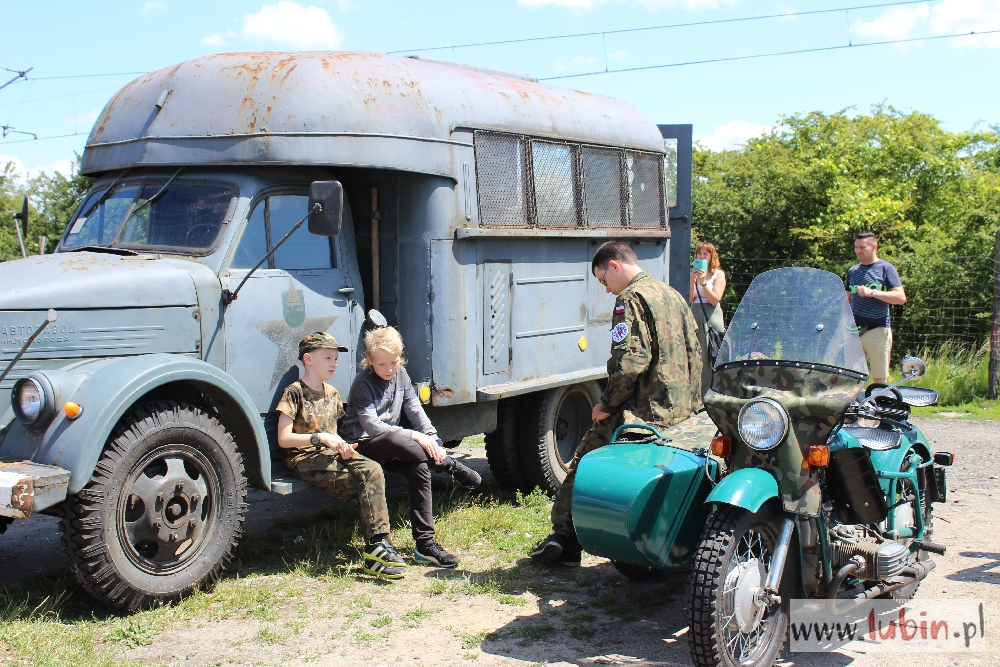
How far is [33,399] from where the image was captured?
468cm

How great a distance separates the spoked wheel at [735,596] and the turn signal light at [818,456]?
0.95 feet

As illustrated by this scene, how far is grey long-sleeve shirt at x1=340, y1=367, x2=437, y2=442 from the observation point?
582cm

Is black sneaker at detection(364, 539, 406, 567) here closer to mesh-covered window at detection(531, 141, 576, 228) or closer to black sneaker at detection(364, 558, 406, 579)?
black sneaker at detection(364, 558, 406, 579)

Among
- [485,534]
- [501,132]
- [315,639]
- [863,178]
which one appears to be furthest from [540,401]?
[863,178]

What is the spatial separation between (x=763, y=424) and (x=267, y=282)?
9.90 feet

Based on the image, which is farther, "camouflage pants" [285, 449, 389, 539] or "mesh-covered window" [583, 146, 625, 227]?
"mesh-covered window" [583, 146, 625, 227]

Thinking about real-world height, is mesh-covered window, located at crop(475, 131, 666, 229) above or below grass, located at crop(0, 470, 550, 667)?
above

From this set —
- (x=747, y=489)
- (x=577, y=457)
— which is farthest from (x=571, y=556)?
(x=747, y=489)

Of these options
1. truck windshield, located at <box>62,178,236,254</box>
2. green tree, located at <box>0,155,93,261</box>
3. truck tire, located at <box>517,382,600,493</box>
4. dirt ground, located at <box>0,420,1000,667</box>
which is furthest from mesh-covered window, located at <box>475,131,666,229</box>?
green tree, located at <box>0,155,93,261</box>

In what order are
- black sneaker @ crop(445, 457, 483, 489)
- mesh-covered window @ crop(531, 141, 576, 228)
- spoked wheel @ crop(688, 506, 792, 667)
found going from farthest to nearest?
mesh-covered window @ crop(531, 141, 576, 228) → black sneaker @ crop(445, 457, 483, 489) → spoked wheel @ crop(688, 506, 792, 667)

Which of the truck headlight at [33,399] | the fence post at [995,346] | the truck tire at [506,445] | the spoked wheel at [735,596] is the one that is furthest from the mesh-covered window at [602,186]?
the fence post at [995,346]

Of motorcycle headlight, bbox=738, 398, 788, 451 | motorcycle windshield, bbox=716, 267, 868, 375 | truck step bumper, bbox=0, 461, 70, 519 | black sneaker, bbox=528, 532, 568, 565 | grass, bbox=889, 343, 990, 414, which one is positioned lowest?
black sneaker, bbox=528, 532, 568, 565

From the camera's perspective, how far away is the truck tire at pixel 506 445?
7508 mm

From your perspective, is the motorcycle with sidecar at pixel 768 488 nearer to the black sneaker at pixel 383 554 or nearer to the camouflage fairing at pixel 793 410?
the camouflage fairing at pixel 793 410
